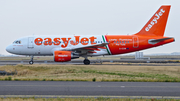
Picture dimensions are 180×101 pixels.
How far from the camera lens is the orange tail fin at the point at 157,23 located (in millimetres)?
31719

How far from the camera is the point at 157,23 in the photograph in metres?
31.9

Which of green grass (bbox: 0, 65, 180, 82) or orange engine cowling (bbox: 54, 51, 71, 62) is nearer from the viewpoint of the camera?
green grass (bbox: 0, 65, 180, 82)

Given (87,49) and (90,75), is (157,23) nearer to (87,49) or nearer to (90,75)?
(87,49)

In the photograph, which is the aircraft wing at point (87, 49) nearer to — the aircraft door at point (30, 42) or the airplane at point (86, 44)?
the airplane at point (86, 44)

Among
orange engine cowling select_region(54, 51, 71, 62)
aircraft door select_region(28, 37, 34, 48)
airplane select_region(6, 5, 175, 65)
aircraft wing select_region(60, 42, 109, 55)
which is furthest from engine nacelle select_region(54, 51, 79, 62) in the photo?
aircraft door select_region(28, 37, 34, 48)

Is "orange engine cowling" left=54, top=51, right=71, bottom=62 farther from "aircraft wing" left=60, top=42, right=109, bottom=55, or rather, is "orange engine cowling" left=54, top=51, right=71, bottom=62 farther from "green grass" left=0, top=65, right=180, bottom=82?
"green grass" left=0, top=65, right=180, bottom=82

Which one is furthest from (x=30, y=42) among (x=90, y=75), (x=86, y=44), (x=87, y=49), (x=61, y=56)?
(x=90, y=75)

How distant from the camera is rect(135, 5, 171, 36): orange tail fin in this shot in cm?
3172

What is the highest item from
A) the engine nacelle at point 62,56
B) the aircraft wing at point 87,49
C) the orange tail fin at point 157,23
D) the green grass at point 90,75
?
the orange tail fin at point 157,23

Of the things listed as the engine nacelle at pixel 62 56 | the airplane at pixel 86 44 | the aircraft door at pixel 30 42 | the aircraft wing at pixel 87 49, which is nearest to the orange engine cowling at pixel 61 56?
the engine nacelle at pixel 62 56

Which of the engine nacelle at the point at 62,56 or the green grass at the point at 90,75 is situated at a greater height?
the engine nacelle at the point at 62,56

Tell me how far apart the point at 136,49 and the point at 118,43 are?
2929mm

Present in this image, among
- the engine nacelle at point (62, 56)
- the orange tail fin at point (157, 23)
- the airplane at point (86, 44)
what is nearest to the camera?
the engine nacelle at point (62, 56)

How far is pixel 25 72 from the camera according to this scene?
2136 cm
